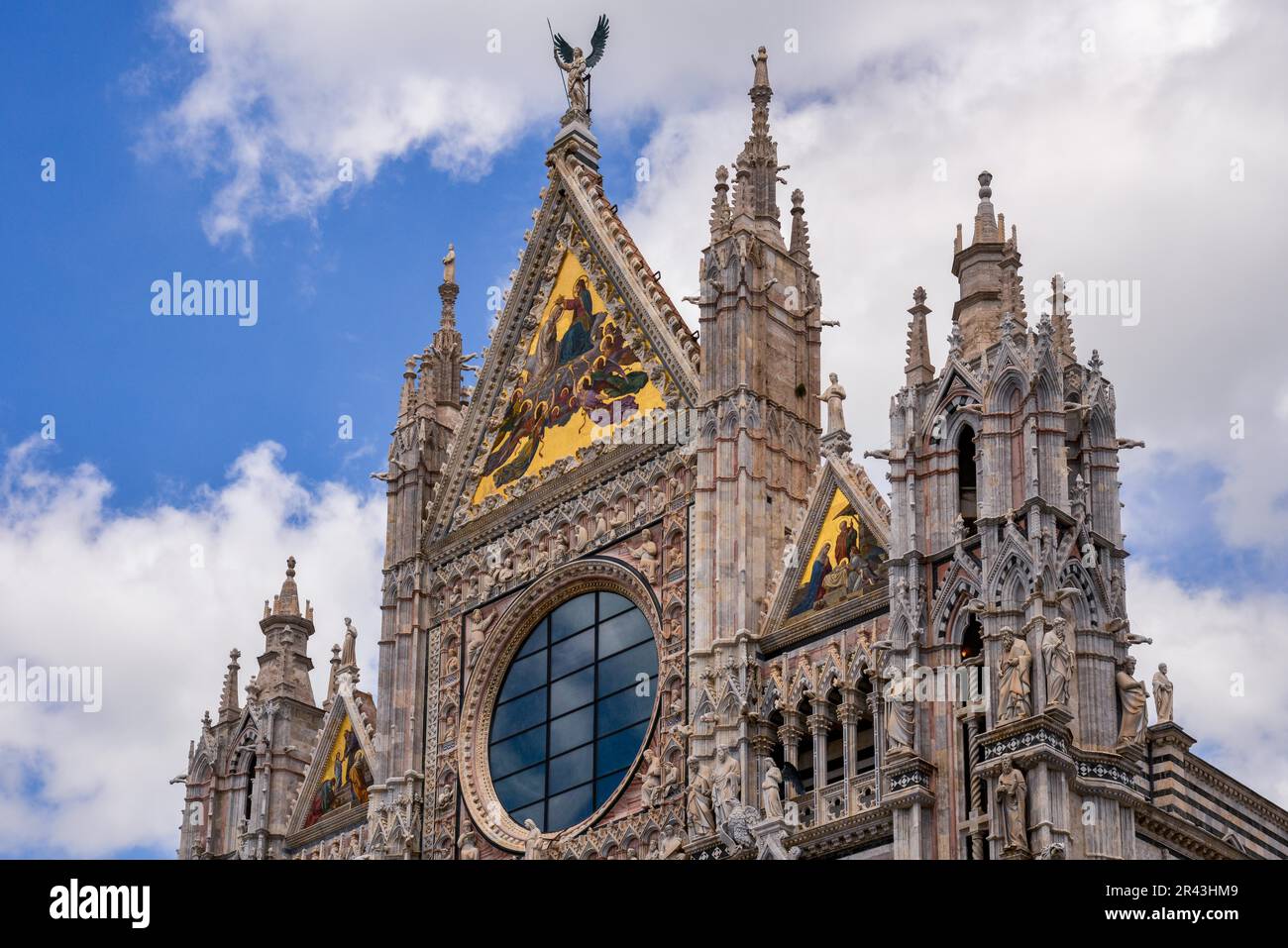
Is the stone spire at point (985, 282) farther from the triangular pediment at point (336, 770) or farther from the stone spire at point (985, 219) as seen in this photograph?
the triangular pediment at point (336, 770)

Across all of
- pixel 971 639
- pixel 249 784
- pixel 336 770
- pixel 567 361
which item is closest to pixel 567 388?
pixel 567 361

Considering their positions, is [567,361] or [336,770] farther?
[336,770]

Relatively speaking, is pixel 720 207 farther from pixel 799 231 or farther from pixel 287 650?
pixel 287 650

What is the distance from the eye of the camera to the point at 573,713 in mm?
40688

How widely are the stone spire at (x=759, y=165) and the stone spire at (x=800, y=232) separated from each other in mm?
613

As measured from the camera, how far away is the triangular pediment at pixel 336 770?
146 ft

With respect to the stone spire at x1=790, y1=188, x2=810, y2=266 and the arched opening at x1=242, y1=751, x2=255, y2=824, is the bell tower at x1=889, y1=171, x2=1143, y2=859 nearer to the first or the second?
the stone spire at x1=790, y1=188, x2=810, y2=266

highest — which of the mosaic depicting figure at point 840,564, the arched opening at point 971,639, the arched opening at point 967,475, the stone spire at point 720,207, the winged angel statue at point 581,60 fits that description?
the winged angel statue at point 581,60

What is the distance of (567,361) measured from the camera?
43.9 m

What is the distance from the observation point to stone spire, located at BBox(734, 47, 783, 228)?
41375 millimetres

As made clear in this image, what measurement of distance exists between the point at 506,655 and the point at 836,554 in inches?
289

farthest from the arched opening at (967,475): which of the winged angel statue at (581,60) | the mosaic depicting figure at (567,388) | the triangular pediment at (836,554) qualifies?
the winged angel statue at (581,60)
